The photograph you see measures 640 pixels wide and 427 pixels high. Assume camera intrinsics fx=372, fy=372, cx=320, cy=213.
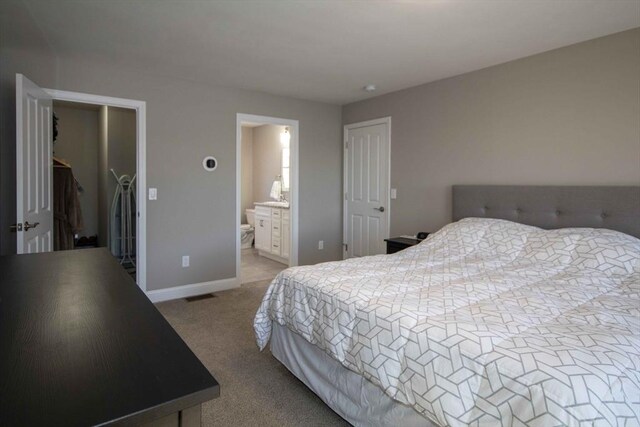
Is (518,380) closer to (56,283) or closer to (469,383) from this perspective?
(469,383)

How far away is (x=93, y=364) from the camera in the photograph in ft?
2.43

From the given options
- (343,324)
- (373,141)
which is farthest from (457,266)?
(373,141)

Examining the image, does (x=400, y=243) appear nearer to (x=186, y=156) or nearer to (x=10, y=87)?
(x=186, y=156)

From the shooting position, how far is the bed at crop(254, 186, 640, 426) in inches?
44.6

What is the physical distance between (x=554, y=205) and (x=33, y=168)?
3979mm

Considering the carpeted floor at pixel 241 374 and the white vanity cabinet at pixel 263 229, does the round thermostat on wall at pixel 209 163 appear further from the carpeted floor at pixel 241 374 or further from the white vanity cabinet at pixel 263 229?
the white vanity cabinet at pixel 263 229

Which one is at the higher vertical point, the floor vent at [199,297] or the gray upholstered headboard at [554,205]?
the gray upholstered headboard at [554,205]

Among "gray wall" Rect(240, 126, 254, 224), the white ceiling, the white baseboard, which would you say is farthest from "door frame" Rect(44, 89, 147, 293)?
"gray wall" Rect(240, 126, 254, 224)

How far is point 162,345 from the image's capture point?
827mm

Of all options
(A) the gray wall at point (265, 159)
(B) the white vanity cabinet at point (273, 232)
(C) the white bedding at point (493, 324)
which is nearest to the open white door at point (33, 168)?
(C) the white bedding at point (493, 324)

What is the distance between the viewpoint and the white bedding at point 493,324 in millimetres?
1105

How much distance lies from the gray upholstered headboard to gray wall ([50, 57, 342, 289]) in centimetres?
238

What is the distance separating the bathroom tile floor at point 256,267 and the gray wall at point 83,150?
2.23 m

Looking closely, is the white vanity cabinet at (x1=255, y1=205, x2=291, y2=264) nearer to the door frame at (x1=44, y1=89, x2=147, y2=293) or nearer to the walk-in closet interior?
the walk-in closet interior
